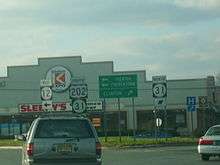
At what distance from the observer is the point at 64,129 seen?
17031 millimetres

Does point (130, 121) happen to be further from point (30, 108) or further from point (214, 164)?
point (214, 164)

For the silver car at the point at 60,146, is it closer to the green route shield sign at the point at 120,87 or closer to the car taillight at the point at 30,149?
the car taillight at the point at 30,149

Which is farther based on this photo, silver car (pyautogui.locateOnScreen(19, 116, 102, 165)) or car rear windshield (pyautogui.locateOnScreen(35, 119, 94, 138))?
car rear windshield (pyautogui.locateOnScreen(35, 119, 94, 138))

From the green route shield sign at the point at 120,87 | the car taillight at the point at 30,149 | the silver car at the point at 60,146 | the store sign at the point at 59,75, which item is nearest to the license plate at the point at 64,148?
the silver car at the point at 60,146

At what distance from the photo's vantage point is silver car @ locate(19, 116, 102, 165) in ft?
53.8

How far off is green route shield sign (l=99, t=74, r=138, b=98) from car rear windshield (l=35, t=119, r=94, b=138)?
108 feet

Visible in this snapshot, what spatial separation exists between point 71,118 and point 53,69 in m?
62.5

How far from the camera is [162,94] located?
44875 millimetres

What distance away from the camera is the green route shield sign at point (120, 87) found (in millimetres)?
50188

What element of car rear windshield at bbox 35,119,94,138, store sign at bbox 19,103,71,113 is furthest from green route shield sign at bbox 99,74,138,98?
car rear windshield at bbox 35,119,94,138

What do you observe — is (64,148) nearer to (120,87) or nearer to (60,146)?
(60,146)

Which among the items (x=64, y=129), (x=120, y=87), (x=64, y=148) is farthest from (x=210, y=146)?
(x=120, y=87)

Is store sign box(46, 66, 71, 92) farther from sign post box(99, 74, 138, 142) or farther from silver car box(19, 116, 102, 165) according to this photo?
silver car box(19, 116, 102, 165)

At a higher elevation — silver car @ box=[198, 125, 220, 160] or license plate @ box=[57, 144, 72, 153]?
license plate @ box=[57, 144, 72, 153]
